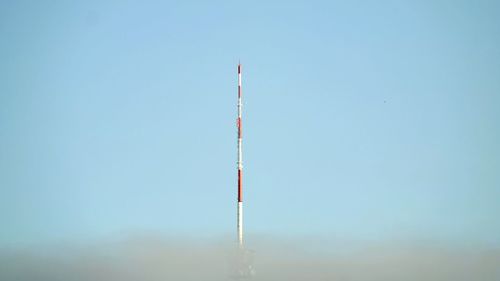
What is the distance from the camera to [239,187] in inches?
5384

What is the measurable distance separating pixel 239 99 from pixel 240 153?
409 inches

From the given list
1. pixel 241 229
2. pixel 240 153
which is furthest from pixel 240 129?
pixel 241 229

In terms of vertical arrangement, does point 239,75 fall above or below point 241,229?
above

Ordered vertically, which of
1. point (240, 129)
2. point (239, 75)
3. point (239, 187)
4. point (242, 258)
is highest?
point (239, 75)

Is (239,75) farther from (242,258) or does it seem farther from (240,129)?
(242,258)

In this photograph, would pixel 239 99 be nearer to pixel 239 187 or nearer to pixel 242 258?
pixel 239 187

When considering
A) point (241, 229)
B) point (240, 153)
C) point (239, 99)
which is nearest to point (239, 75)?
point (239, 99)

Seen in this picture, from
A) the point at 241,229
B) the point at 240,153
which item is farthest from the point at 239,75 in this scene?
the point at 241,229

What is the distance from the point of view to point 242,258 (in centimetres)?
13538

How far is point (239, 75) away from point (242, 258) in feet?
114

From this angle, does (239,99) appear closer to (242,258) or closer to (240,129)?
(240,129)

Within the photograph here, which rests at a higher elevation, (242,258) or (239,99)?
(239,99)

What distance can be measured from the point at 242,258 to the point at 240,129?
80.4 feet

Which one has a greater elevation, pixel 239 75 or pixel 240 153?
pixel 239 75
